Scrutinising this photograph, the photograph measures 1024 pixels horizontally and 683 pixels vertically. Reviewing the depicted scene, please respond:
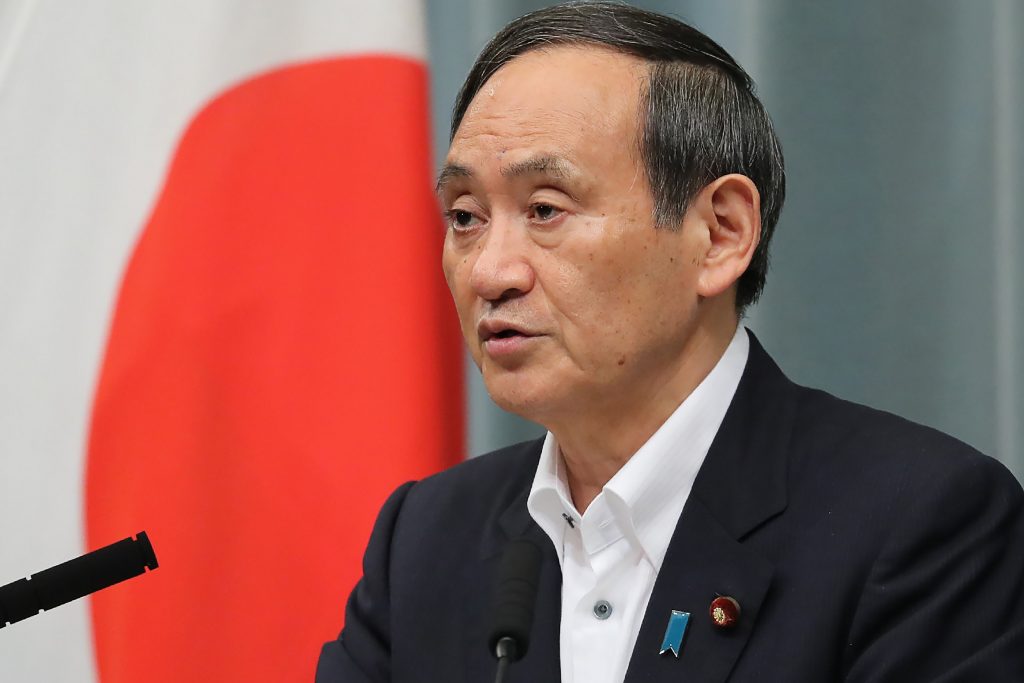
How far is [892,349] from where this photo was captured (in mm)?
2457

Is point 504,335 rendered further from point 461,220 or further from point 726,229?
point 726,229

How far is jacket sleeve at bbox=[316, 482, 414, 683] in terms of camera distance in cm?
193

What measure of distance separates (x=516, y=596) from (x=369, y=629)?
2.07ft

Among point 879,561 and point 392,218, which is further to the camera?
point 392,218

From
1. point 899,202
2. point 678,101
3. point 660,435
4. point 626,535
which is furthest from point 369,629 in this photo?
point 899,202

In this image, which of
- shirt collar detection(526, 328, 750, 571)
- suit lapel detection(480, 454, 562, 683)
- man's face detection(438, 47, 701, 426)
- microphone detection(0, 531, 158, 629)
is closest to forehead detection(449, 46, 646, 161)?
man's face detection(438, 47, 701, 426)

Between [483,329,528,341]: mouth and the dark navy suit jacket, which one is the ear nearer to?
the dark navy suit jacket

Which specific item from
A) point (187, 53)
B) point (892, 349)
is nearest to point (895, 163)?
point (892, 349)

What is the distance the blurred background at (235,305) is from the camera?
223 centimetres

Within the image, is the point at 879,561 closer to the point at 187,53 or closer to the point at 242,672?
the point at 242,672

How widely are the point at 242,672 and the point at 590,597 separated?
2.63 feet

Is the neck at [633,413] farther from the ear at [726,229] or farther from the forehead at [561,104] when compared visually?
the forehead at [561,104]

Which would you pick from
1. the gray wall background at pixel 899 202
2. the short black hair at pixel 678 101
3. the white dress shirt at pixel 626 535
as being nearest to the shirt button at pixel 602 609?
the white dress shirt at pixel 626 535

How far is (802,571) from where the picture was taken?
1590 millimetres
